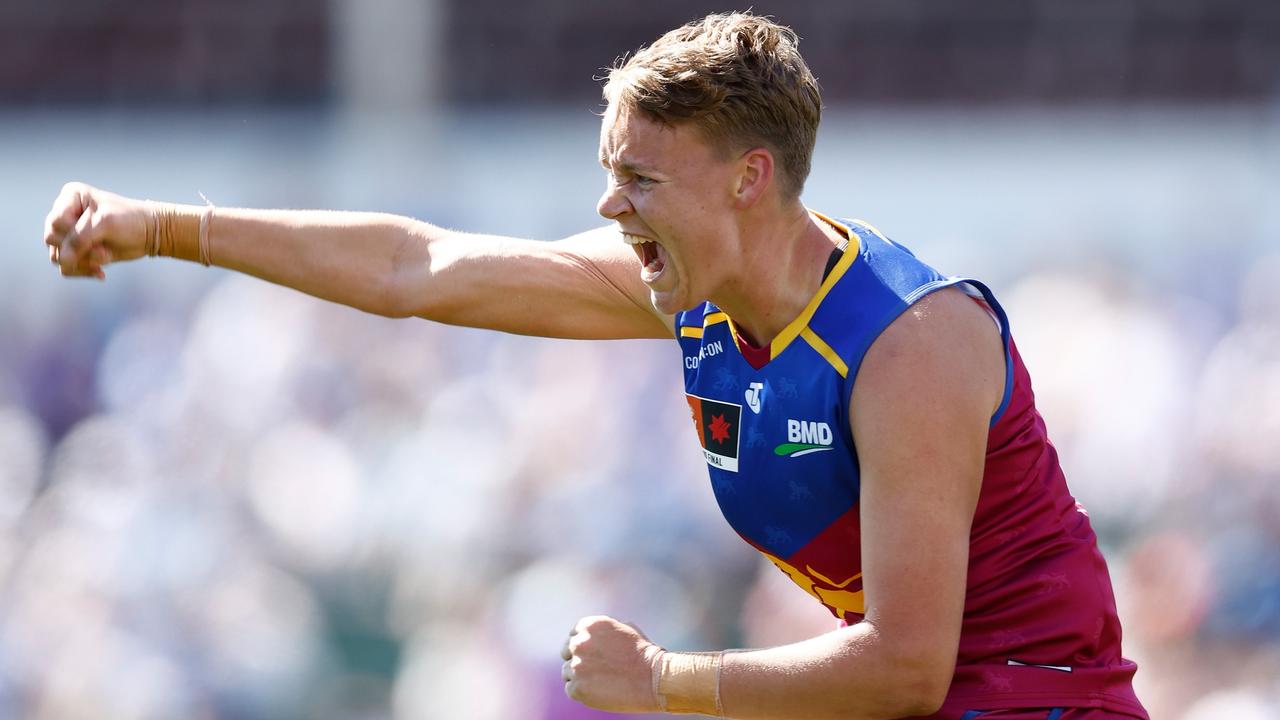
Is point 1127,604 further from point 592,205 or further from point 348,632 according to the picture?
point 592,205

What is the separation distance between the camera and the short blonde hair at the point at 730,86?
255 centimetres

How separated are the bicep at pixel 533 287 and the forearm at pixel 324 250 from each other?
0.17ft

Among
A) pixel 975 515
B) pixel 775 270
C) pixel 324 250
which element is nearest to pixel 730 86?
pixel 775 270

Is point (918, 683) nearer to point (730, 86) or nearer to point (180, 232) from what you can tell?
point (730, 86)

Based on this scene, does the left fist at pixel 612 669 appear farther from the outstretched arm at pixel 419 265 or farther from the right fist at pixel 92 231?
the right fist at pixel 92 231

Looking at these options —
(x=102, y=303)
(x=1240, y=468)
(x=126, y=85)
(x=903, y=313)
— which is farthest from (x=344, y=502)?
(x=126, y=85)

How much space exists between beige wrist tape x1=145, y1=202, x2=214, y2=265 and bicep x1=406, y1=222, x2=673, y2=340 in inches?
16.6

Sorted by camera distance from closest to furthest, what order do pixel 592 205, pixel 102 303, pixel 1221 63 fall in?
pixel 102 303, pixel 592 205, pixel 1221 63

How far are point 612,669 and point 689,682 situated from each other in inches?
5.7

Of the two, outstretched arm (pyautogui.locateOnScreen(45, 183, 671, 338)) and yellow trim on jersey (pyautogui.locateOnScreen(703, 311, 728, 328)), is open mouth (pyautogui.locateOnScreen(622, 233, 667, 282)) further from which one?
outstretched arm (pyautogui.locateOnScreen(45, 183, 671, 338))

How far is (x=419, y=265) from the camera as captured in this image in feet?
10.7

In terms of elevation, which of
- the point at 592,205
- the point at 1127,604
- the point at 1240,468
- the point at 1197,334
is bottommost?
the point at 1127,604

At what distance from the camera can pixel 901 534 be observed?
8.12 feet

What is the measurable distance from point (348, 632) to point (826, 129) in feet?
25.4
